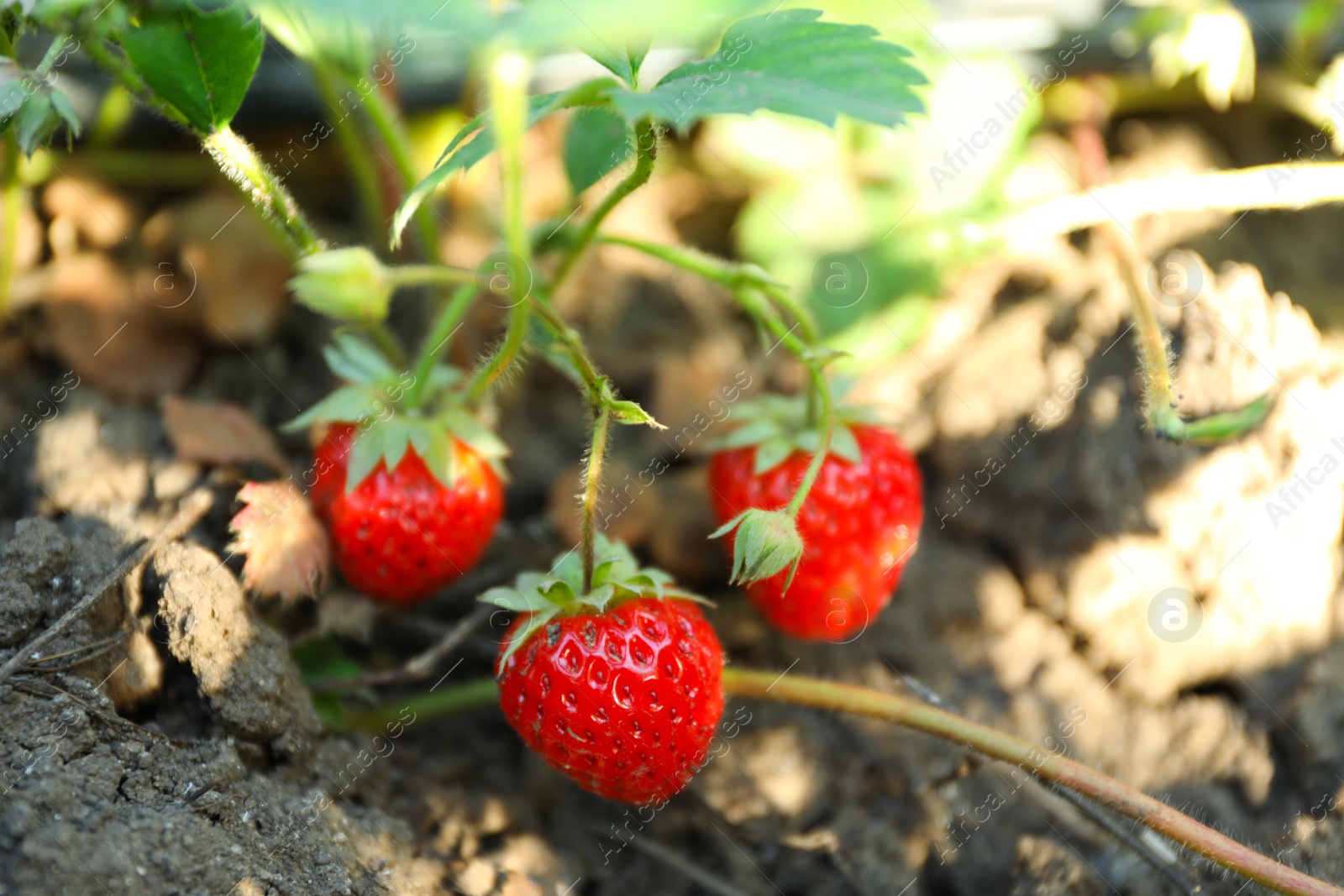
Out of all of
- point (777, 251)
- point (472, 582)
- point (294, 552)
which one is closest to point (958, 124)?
point (777, 251)

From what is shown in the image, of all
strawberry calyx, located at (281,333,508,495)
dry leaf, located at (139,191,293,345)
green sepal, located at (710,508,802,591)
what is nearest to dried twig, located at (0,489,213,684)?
strawberry calyx, located at (281,333,508,495)

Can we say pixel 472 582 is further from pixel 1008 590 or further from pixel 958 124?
pixel 958 124

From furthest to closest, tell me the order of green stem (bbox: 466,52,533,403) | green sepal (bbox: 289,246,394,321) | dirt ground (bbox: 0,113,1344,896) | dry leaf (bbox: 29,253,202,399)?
dry leaf (bbox: 29,253,202,399) → dirt ground (bbox: 0,113,1344,896) → green sepal (bbox: 289,246,394,321) → green stem (bbox: 466,52,533,403)

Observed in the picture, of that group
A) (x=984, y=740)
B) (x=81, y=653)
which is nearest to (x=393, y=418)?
(x=81, y=653)

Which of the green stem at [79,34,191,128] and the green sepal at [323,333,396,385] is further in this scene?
the green sepal at [323,333,396,385]

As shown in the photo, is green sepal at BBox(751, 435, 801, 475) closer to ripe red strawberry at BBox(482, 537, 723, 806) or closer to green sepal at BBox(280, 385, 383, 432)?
ripe red strawberry at BBox(482, 537, 723, 806)

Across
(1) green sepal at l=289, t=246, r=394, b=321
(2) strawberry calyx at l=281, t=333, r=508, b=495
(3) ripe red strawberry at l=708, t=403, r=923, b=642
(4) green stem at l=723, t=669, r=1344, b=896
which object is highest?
(1) green sepal at l=289, t=246, r=394, b=321
